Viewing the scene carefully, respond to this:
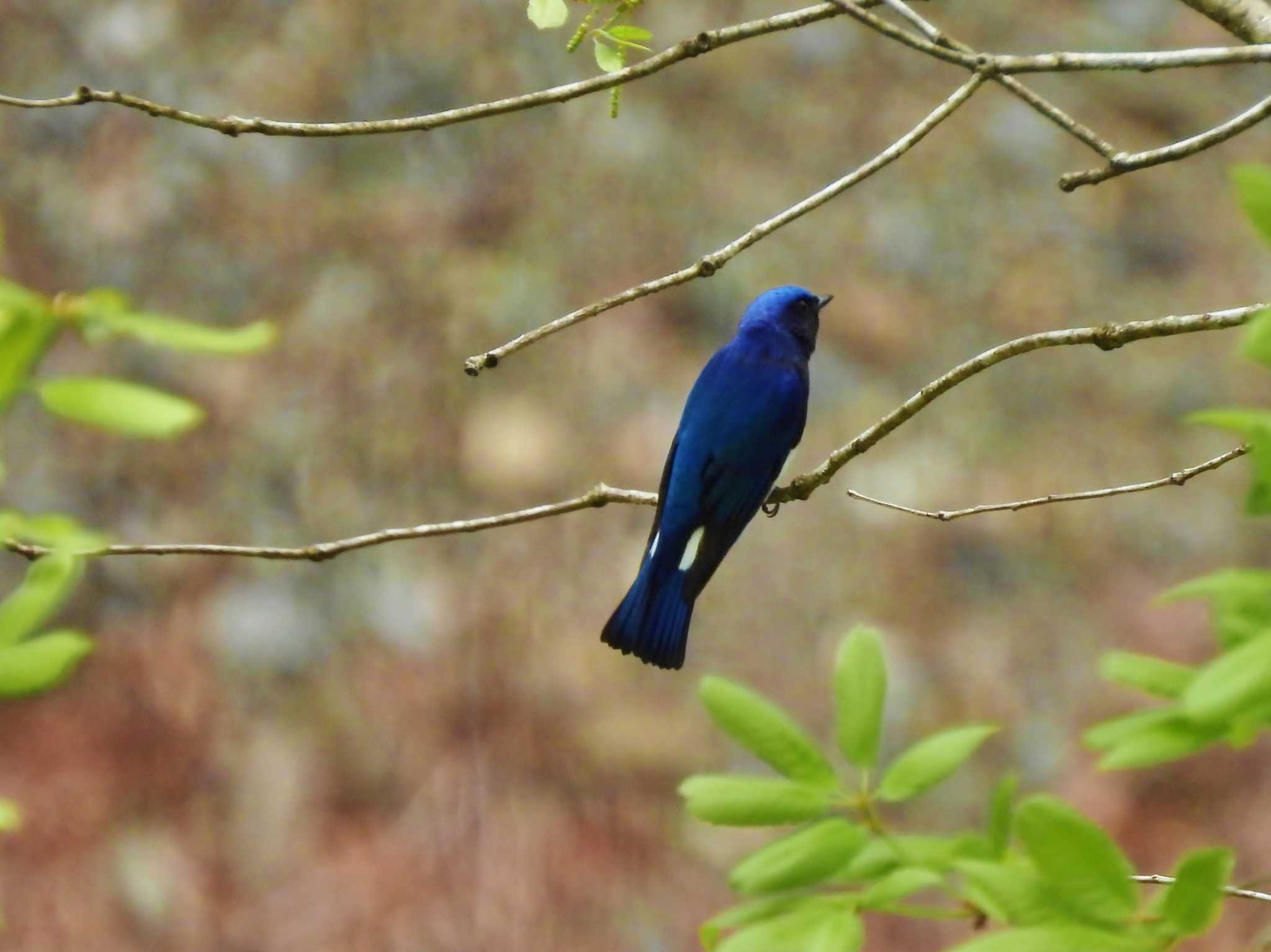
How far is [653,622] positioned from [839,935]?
4.15ft

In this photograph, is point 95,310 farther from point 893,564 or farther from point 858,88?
point 858,88

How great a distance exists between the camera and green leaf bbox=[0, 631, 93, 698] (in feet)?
2.00

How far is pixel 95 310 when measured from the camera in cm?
54

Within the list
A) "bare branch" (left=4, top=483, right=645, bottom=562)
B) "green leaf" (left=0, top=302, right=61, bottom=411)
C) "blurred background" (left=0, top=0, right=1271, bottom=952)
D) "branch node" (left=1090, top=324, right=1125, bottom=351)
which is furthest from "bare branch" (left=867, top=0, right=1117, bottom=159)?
"blurred background" (left=0, top=0, right=1271, bottom=952)

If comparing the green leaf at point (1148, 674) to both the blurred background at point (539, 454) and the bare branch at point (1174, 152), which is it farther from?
the blurred background at point (539, 454)

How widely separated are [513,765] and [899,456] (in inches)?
57.6

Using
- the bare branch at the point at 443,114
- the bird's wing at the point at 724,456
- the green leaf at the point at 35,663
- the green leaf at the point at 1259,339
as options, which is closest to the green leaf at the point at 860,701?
the green leaf at the point at 1259,339

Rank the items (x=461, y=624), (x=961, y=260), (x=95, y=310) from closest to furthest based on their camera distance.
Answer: (x=95, y=310) → (x=461, y=624) → (x=961, y=260)

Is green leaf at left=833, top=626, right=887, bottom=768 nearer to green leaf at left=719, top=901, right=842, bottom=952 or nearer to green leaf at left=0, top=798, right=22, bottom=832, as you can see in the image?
green leaf at left=719, top=901, right=842, bottom=952

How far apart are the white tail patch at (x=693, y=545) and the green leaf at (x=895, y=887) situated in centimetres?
131

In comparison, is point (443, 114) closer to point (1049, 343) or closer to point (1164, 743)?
point (1049, 343)

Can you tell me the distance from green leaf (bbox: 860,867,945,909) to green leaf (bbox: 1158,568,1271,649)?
162 millimetres

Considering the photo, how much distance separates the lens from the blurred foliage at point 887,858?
0.61 metres

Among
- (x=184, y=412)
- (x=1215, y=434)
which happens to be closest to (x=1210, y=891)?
(x=184, y=412)
